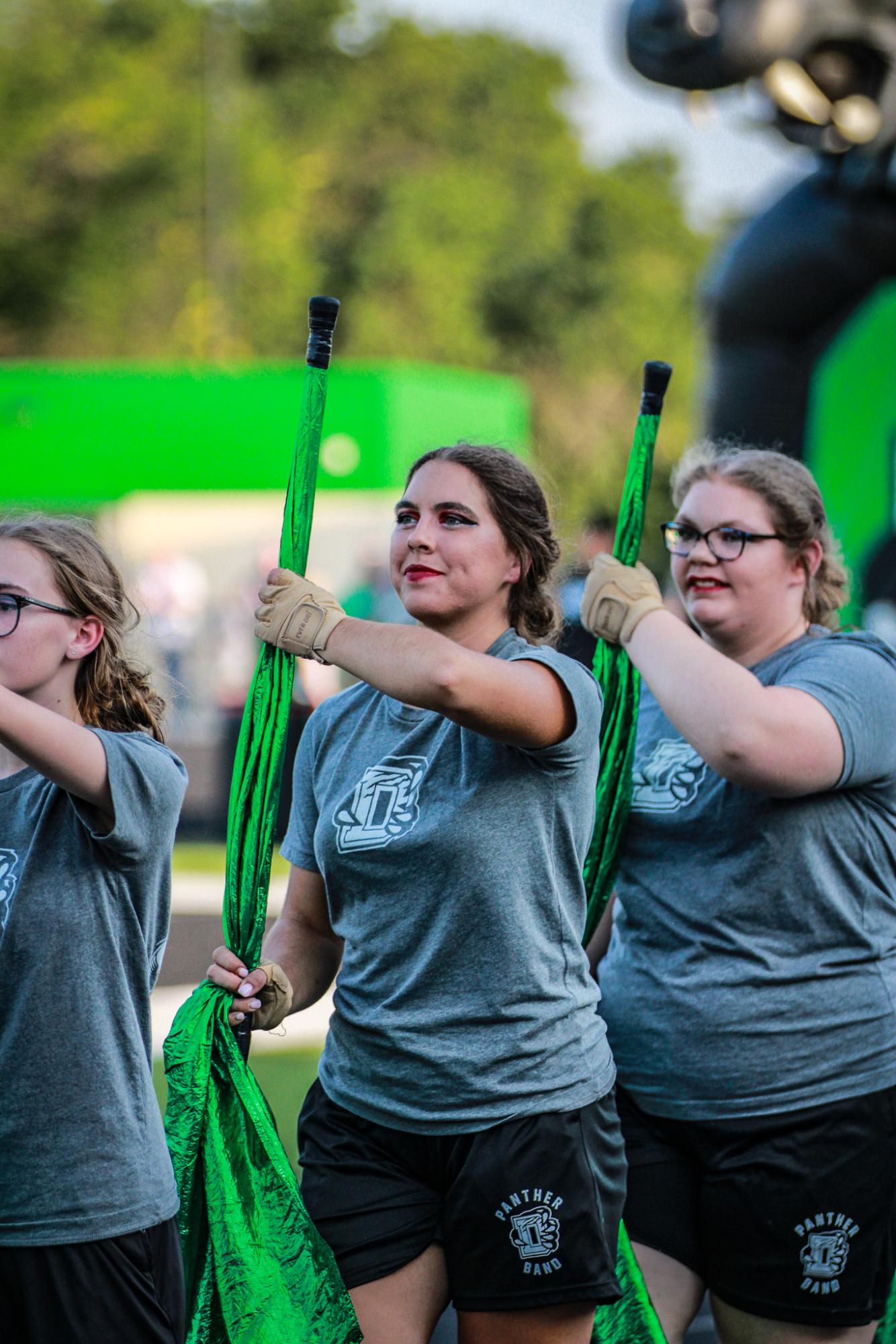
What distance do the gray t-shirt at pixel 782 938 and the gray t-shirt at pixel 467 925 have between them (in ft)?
0.78

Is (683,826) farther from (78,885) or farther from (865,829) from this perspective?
(78,885)

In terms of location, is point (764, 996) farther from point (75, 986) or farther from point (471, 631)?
point (75, 986)

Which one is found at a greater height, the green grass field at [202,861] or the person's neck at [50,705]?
the person's neck at [50,705]

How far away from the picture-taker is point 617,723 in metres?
2.54

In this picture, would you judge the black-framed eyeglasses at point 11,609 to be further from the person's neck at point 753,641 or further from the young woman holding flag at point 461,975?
the person's neck at point 753,641

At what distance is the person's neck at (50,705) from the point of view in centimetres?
210

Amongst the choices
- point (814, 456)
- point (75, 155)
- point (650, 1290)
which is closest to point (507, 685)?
point (650, 1290)

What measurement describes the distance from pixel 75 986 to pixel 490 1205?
608mm

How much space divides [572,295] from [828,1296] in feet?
134

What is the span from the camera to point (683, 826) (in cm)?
246

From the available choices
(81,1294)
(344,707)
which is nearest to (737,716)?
(344,707)

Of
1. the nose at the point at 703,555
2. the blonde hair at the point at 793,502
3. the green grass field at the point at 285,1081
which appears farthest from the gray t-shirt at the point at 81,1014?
the green grass field at the point at 285,1081

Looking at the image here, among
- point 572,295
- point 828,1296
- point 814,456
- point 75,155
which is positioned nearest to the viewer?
point 828,1296

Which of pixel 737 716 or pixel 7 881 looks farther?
pixel 737 716
